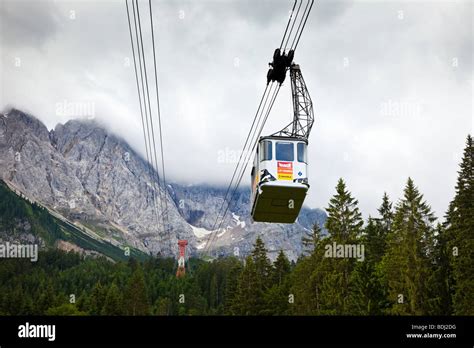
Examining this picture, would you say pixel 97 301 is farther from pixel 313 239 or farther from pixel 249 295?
pixel 313 239

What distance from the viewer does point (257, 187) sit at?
2705cm

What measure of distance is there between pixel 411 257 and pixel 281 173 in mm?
27865

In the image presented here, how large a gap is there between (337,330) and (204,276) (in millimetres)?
144318

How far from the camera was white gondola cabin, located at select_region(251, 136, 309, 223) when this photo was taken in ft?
85.3

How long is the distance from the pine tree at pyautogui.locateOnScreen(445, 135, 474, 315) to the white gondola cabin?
68.7 feet

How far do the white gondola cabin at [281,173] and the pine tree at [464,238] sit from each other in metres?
20.9

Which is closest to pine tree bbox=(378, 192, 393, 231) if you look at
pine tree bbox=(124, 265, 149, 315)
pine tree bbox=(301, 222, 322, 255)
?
pine tree bbox=(301, 222, 322, 255)

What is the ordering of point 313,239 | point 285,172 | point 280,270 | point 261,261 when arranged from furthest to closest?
point 280,270, point 261,261, point 313,239, point 285,172

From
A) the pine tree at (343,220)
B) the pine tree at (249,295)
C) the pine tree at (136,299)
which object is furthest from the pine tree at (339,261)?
the pine tree at (136,299)

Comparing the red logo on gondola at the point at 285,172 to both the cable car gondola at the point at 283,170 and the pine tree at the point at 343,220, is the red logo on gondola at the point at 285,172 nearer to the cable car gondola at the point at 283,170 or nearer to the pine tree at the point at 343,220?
the cable car gondola at the point at 283,170

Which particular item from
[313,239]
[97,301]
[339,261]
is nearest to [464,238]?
[339,261]

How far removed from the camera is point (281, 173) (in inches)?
1027

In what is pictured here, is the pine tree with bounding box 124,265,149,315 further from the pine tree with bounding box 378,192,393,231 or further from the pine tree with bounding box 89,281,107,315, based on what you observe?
the pine tree with bounding box 378,192,393,231

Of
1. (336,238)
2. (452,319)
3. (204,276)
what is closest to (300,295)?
(336,238)
